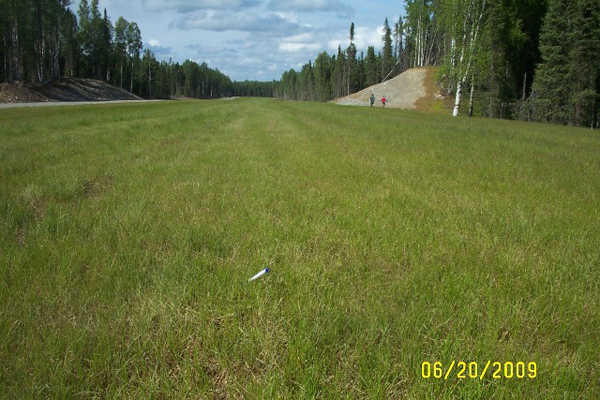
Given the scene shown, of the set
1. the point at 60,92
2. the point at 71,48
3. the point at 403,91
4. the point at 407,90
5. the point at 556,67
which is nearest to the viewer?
the point at 556,67

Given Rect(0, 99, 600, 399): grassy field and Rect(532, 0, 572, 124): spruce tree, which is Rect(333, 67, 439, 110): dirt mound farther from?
Rect(0, 99, 600, 399): grassy field

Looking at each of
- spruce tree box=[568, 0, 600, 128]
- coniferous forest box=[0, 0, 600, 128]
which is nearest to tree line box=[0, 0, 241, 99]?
coniferous forest box=[0, 0, 600, 128]

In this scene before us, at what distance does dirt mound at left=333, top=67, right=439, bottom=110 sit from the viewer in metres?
58.7

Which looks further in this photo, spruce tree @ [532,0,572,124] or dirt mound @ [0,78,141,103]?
dirt mound @ [0,78,141,103]

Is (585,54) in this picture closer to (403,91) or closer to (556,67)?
(556,67)

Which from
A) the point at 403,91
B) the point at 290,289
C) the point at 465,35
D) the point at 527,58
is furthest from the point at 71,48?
the point at 290,289

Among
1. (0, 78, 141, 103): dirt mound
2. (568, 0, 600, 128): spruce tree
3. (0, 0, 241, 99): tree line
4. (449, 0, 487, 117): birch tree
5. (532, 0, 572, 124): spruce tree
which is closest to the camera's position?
(449, 0, 487, 117): birch tree

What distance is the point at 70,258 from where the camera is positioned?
2.95m

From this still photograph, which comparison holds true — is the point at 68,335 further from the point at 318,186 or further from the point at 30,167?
the point at 30,167

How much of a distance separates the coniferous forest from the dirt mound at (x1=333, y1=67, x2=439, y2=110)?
12.6ft

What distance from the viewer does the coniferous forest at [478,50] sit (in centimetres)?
3534

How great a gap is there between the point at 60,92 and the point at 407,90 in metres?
58.6

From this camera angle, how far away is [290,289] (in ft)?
8.72

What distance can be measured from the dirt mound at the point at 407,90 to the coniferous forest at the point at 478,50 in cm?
383
